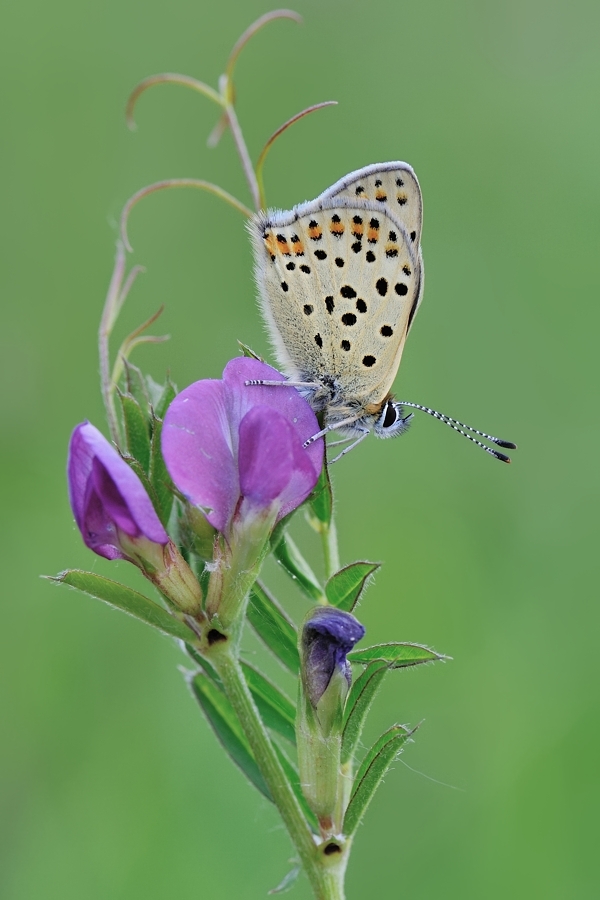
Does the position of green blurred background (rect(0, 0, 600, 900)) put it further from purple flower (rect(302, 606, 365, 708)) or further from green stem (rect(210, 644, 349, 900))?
purple flower (rect(302, 606, 365, 708))

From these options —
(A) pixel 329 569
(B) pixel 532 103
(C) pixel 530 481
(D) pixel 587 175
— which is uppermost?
(B) pixel 532 103

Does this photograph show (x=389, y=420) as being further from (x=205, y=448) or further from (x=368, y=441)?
(x=368, y=441)

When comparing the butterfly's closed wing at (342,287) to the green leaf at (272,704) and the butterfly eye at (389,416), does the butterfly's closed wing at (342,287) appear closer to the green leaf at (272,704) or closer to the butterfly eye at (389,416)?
the butterfly eye at (389,416)

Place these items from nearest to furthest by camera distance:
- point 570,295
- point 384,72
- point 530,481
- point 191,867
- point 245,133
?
point 191,867 → point 530,481 → point 570,295 → point 245,133 → point 384,72

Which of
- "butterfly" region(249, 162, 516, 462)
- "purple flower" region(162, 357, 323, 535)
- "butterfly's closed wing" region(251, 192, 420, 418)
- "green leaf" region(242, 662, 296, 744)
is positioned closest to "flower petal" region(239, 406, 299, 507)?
"purple flower" region(162, 357, 323, 535)

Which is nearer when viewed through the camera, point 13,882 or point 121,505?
point 121,505

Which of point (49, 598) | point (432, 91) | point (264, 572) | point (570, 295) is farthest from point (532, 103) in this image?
point (49, 598)

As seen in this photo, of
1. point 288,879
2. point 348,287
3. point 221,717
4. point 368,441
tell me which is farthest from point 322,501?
point 368,441

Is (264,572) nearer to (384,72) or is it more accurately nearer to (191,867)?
(191,867)
